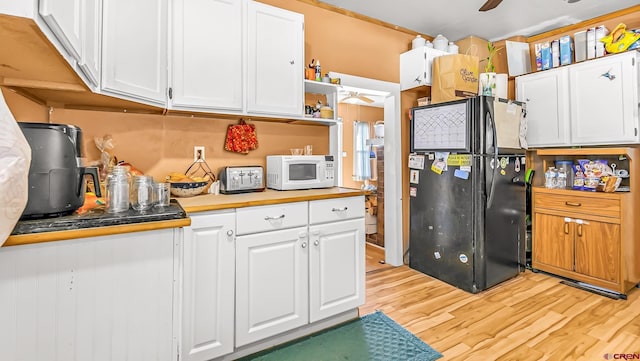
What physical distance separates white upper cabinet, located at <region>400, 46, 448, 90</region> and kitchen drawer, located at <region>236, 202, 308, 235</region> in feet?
6.72

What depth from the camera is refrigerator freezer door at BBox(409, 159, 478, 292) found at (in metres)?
2.79

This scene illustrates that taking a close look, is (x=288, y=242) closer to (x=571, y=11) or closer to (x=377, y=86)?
(x=377, y=86)

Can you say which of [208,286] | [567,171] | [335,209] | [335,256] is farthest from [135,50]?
[567,171]

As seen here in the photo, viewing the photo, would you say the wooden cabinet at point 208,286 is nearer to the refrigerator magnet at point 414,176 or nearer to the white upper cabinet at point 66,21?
the white upper cabinet at point 66,21

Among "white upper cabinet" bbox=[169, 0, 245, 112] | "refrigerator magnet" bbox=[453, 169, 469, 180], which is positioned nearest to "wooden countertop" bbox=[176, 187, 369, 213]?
"white upper cabinet" bbox=[169, 0, 245, 112]

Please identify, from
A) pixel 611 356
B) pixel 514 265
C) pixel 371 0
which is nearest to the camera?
A: pixel 611 356

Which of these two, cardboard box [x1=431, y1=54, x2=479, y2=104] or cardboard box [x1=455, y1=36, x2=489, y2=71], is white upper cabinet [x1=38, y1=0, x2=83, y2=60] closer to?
cardboard box [x1=431, y1=54, x2=479, y2=104]

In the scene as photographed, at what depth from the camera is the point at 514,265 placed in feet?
10.1

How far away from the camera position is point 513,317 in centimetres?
234

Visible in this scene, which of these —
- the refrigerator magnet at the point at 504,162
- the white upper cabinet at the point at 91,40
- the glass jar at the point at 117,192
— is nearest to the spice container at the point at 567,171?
the refrigerator magnet at the point at 504,162

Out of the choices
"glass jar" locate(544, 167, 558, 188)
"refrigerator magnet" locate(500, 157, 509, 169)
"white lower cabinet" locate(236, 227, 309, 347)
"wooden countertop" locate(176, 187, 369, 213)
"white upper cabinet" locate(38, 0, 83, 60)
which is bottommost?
"white lower cabinet" locate(236, 227, 309, 347)

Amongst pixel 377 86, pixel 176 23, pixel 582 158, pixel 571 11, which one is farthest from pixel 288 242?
pixel 571 11

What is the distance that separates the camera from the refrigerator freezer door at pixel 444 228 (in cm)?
279

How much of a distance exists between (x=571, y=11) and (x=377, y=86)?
196 cm
